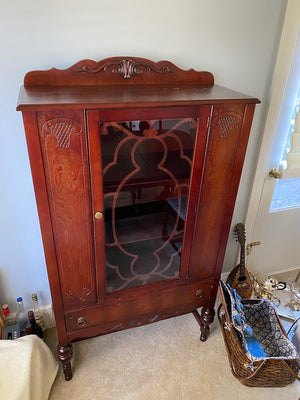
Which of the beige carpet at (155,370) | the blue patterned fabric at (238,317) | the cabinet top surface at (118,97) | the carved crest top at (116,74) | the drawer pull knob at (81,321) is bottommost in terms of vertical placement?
the beige carpet at (155,370)

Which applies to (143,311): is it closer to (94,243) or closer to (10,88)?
(94,243)

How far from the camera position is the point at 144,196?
45.1 inches

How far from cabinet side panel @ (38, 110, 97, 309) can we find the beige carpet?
0.49 m

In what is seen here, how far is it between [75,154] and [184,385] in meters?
1.25

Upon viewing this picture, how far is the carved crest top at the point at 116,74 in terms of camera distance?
3.67 ft

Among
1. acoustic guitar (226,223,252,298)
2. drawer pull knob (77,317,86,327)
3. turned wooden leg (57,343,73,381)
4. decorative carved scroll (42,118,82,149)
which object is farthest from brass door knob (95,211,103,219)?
acoustic guitar (226,223,252,298)

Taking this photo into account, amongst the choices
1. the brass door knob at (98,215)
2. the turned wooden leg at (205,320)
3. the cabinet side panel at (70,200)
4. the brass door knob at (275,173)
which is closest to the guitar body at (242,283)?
the turned wooden leg at (205,320)

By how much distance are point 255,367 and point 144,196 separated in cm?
93

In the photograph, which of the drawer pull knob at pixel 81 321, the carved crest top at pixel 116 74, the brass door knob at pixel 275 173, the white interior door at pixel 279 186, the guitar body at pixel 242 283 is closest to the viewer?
the carved crest top at pixel 116 74

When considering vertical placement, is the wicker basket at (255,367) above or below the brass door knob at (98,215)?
below

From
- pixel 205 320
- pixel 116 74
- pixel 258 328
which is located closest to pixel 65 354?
pixel 205 320

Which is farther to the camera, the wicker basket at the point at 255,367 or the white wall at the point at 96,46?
the wicker basket at the point at 255,367

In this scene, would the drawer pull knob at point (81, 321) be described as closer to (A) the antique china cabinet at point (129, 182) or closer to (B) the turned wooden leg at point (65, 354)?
(A) the antique china cabinet at point (129, 182)

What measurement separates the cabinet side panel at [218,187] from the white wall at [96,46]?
1.40 ft
